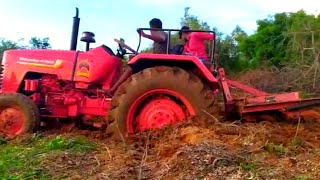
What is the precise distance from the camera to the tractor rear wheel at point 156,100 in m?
6.59

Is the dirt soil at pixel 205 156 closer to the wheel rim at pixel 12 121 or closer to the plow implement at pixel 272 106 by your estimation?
the plow implement at pixel 272 106

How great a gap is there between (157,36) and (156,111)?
1.28 meters

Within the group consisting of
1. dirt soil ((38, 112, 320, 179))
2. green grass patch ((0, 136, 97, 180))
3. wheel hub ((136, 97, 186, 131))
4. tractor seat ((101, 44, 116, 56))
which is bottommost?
green grass patch ((0, 136, 97, 180))

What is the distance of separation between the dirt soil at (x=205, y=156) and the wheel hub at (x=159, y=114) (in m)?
0.32

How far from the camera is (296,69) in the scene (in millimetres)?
13727

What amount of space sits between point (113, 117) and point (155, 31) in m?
1.46

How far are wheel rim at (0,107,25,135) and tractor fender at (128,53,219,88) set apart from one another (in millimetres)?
1827

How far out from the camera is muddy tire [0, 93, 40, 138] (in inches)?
288

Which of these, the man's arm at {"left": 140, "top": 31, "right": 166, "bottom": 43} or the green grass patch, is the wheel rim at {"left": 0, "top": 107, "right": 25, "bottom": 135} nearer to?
the green grass patch

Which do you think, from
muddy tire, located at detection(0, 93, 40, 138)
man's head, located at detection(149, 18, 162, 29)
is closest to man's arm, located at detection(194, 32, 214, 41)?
man's head, located at detection(149, 18, 162, 29)

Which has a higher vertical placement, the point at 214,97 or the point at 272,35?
the point at 272,35

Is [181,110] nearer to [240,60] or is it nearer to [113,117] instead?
[113,117]

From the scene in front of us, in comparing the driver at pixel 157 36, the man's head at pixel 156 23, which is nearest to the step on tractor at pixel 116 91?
the driver at pixel 157 36

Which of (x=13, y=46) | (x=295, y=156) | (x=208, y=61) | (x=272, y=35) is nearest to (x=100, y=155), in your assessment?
(x=295, y=156)
